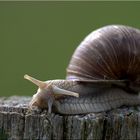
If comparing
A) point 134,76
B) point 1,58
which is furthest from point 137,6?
point 134,76

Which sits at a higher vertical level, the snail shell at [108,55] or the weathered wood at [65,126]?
the snail shell at [108,55]

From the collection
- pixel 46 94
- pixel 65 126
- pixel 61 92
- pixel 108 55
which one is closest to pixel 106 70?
pixel 108 55

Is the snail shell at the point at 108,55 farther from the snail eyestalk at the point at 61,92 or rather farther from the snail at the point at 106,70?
the snail eyestalk at the point at 61,92

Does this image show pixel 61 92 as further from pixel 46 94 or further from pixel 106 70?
pixel 106 70

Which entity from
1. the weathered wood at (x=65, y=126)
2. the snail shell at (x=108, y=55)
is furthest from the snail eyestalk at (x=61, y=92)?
the weathered wood at (x=65, y=126)

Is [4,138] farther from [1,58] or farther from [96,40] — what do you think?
[1,58]
